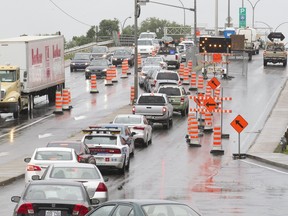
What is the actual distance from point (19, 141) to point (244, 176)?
13.4m

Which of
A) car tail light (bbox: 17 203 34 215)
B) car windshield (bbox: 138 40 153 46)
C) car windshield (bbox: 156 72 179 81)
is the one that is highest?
car windshield (bbox: 138 40 153 46)

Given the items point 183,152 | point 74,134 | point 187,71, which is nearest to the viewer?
point 183,152

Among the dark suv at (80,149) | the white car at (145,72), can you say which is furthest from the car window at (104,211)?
the white car at (145,72)

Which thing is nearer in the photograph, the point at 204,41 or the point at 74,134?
the point at 74,134

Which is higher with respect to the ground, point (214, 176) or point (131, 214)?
point (131, 214)

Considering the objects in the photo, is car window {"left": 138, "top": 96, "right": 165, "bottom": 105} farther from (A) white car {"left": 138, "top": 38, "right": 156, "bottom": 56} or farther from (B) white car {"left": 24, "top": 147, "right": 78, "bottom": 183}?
(A) white car {"left": 138, "top": 38, "right": 156, "bottom": 56}

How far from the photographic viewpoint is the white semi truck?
5412 cm

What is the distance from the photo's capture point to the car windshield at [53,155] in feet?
97.3

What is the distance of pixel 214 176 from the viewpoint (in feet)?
118

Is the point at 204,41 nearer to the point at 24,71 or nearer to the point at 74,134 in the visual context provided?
the point at 24,71

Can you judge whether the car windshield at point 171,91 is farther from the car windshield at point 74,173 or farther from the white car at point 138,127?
the car windshield at point 74,173

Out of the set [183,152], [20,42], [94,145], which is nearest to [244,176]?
[94,145]

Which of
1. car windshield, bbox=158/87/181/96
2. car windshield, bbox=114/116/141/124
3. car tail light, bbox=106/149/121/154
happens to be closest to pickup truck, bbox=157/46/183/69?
car windshield, bbox=158/87/181/96

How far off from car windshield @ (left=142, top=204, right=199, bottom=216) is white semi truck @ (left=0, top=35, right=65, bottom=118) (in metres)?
38.2
